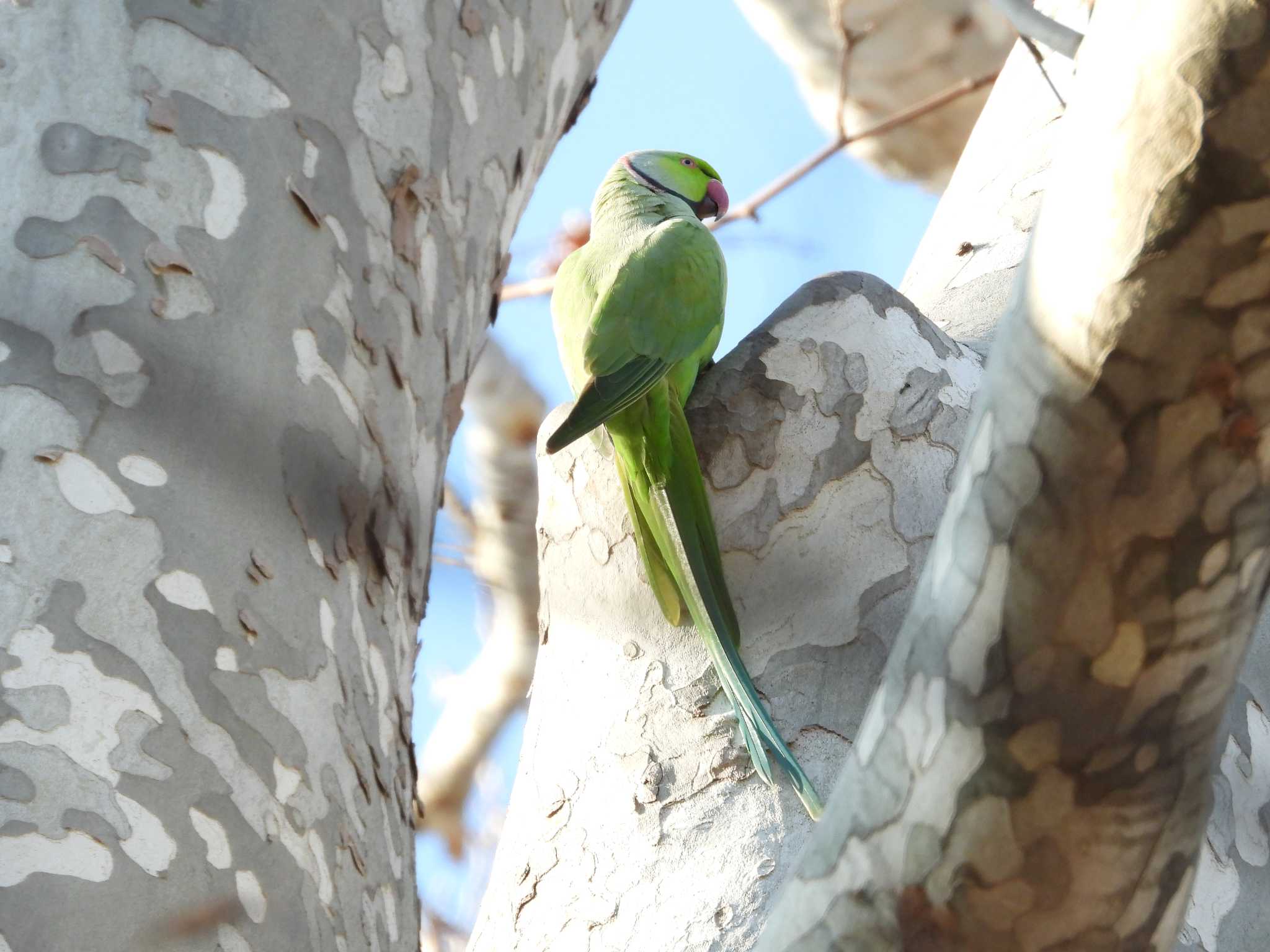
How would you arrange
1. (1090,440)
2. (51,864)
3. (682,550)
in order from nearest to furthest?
(1090,440), (51,864), (682,550)

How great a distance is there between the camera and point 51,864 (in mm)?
745

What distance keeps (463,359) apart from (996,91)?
1.59 m

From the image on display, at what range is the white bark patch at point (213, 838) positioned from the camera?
0.82 metres

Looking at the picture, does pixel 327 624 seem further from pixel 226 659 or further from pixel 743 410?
pixel 743 410

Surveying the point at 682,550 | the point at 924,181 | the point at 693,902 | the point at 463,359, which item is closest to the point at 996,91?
the point at 682,550

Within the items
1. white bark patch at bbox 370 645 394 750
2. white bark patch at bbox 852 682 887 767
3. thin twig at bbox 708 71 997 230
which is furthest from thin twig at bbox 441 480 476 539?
white bark patch at bbox 852 682 887 767

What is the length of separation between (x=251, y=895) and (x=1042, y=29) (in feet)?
2.49

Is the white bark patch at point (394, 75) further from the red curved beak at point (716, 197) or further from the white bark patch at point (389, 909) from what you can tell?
the red curved beak at point (716, 197)

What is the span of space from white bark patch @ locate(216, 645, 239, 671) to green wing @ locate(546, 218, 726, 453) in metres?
0.67

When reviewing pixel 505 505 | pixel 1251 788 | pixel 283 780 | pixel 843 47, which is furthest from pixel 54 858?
pixel 843 47

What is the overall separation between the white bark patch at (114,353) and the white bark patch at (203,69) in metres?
0.24

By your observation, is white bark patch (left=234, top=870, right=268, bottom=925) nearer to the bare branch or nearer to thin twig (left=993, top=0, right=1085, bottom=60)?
thin twig (left=993, top=0, right=1085, bottom=60)

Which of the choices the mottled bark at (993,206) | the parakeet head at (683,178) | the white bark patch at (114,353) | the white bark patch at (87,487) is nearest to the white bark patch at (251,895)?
the white bark patch at (87,487)

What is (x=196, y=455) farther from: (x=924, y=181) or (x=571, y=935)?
(x=924, y=181)
